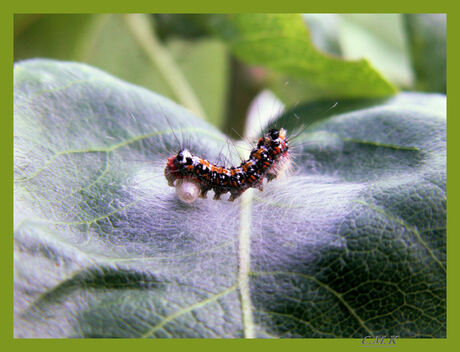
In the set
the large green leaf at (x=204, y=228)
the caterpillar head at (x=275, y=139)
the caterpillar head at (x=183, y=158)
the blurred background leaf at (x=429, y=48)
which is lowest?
the large green leaf at (x=204, y=228)

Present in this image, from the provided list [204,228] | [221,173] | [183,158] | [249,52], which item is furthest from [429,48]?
[204,228]

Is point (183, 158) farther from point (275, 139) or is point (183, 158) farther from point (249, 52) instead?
point (249, 52)

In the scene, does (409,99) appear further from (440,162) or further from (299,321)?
(299,321)

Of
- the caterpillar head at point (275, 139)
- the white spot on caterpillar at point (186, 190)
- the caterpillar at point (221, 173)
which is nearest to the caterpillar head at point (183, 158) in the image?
the caterpillar at point (221, 173)

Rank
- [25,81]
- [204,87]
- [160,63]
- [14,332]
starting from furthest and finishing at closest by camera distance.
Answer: [204,87] < [160,63] < [25,81] < [14,332]

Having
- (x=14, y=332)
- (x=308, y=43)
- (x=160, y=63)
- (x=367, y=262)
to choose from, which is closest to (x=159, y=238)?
(x=14, y=332)

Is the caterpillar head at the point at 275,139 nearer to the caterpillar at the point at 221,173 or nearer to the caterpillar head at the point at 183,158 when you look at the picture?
the caterpillar at the point at 221,173
